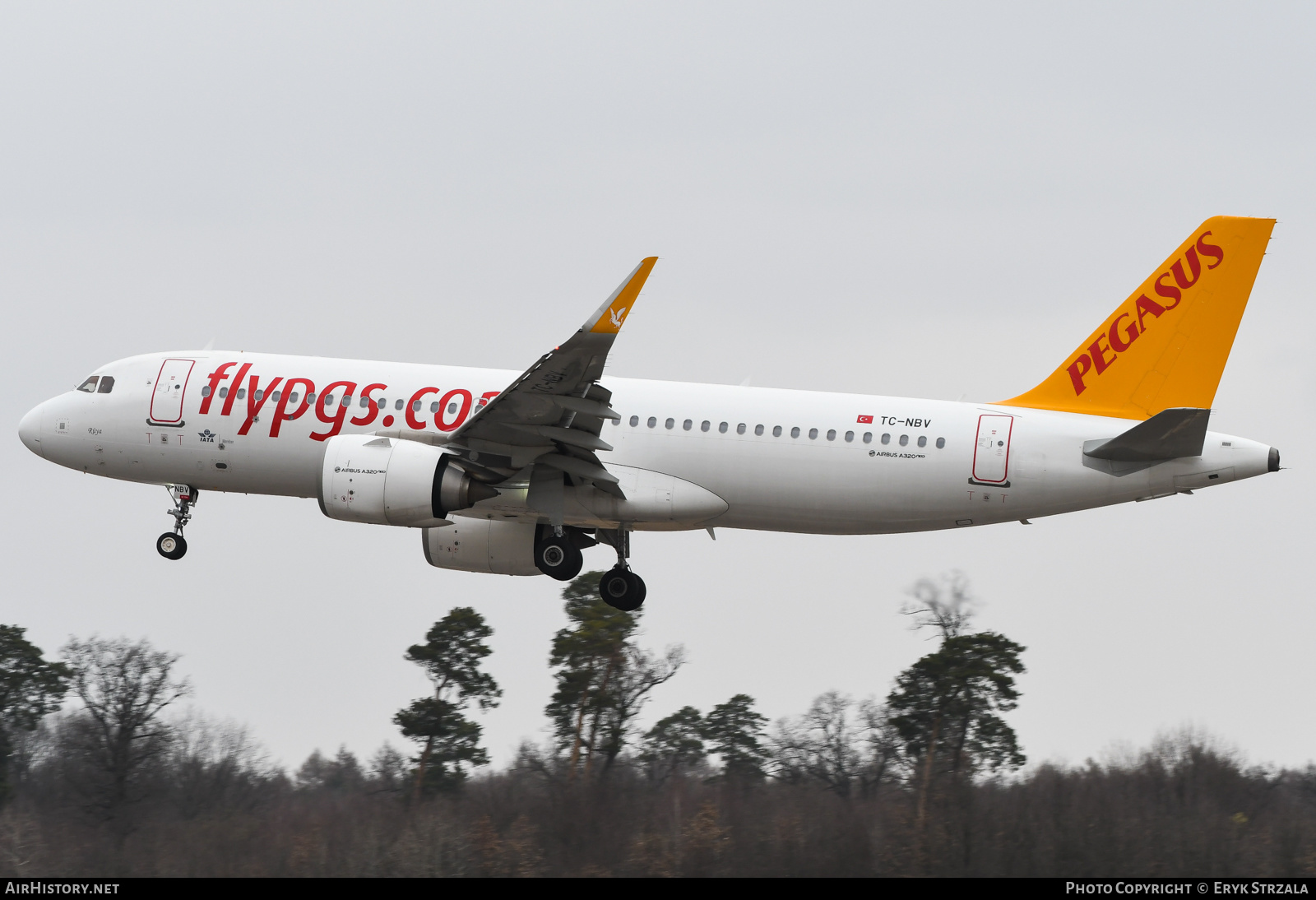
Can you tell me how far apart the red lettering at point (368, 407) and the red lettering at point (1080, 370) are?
52.2 feet

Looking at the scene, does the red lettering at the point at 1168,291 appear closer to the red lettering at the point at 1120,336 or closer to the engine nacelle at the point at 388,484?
the red lettering at the point at 1120,336

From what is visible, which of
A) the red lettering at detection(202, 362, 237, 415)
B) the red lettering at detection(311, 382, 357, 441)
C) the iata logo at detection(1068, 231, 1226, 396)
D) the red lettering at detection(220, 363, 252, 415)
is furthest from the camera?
the red lettering at detection(202, 362, 237, 415)

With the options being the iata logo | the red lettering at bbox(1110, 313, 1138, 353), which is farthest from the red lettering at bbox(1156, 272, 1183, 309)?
the red lettering at bbox(1110, 313, 1138, 353)

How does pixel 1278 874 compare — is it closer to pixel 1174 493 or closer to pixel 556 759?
pixel 1174 493

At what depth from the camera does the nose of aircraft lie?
4294 cm

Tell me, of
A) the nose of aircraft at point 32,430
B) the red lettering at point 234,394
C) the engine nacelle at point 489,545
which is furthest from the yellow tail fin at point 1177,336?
the nose of aircraft at point 32,430

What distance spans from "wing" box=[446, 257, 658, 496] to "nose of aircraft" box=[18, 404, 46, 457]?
11.6 metres

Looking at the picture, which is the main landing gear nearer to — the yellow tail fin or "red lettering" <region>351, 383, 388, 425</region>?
"red lettering" <region>351, 383, 388, 425</region>

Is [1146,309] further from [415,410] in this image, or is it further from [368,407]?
[368,407]

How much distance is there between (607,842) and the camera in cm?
3891

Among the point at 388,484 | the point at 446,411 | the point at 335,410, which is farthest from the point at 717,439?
the point at 335,410
